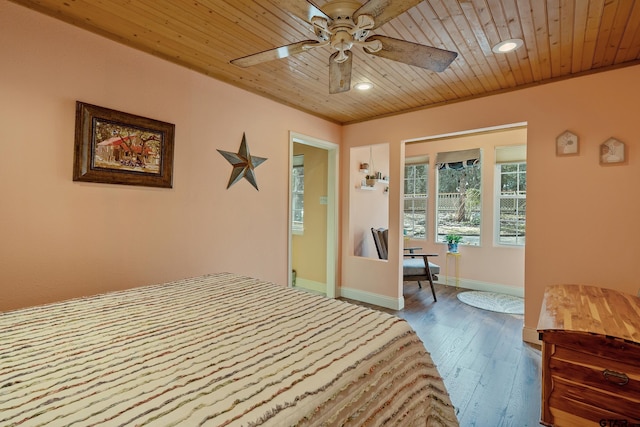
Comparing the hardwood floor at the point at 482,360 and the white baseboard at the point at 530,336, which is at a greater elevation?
the white baseboard at the point at 530,336

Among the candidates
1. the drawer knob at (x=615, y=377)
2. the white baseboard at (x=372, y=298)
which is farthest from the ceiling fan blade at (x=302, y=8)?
the white baseboard at (x=372, y=298)

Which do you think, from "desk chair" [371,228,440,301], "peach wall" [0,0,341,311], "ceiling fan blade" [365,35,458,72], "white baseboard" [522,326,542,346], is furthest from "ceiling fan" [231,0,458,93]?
"desk chair" [371,228,440,301]

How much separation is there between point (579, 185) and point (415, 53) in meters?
2.01

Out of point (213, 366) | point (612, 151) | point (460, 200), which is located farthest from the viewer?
point (460, 200)

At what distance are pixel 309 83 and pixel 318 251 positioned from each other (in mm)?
2407

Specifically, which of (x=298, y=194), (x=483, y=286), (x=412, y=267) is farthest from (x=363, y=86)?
(x=483, y=286)

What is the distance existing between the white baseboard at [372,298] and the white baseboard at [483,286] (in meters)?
1.51

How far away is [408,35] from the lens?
203 cm

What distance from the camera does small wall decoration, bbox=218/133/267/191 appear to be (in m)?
2.87

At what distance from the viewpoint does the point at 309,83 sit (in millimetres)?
2857

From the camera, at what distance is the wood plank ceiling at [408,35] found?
5.82 ft

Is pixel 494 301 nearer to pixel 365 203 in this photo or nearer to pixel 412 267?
pixel 412 267

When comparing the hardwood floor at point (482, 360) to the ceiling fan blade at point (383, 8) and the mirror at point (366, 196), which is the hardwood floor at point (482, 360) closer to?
the mirror at point (366, 196)

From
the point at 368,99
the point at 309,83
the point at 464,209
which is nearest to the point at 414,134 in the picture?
the point at 368,99
